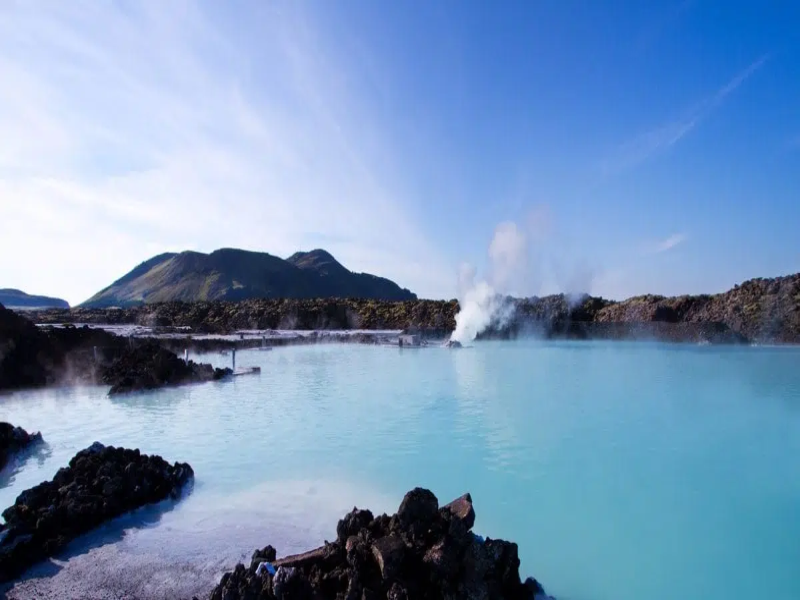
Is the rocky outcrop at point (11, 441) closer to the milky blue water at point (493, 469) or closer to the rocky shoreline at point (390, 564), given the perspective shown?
the milky blue water at point (493, 469)

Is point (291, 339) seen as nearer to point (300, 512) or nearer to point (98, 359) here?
point (98, 359)

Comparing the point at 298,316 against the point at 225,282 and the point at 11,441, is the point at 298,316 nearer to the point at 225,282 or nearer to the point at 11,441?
the point at 11,441

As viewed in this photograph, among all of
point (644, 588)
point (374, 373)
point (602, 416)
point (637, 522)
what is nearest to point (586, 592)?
point (644, 588)

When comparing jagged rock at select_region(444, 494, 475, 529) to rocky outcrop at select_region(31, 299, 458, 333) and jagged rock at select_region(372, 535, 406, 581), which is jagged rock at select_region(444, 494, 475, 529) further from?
rocky outcrop at select_region(31, 299, 458, 333)

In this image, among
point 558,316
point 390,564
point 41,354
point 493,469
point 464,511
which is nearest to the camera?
point 390,564

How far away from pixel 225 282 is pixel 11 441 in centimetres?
8972

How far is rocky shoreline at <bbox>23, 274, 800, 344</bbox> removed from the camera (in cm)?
3139

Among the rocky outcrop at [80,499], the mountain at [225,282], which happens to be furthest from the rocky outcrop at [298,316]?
the mountain at [225,282]

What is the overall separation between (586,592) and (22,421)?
11.5 m

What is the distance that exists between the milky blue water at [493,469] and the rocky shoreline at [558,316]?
17391mm

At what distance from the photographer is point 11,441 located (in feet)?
27.9

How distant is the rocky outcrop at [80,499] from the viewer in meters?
4.83

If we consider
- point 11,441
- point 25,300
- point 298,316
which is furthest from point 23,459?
point 25,300

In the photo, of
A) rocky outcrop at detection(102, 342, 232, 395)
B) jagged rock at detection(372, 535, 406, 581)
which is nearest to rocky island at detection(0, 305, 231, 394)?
rocky outcrop at detection(102, 342, 232, 395)
